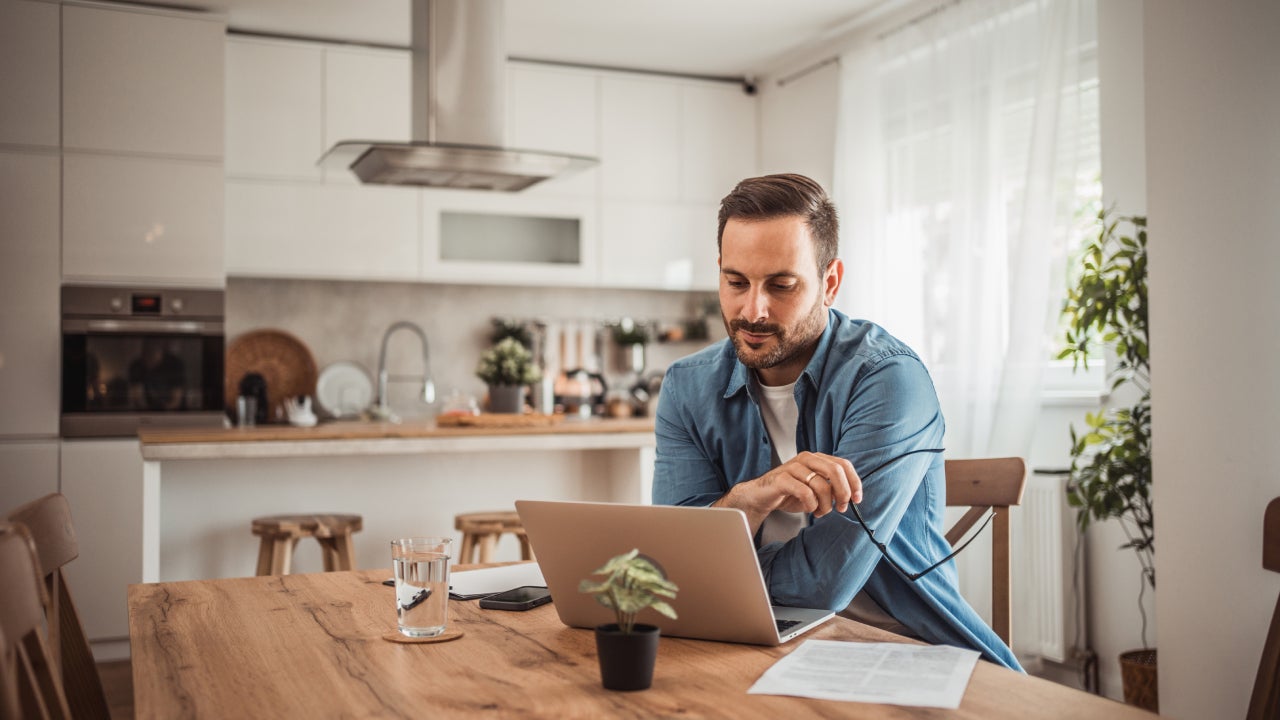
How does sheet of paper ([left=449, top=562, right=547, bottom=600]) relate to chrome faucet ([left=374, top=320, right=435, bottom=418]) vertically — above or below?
below

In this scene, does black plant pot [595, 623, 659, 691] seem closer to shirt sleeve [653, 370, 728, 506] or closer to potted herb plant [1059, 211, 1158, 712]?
shirt sleeve [653, 370, 728, 506]

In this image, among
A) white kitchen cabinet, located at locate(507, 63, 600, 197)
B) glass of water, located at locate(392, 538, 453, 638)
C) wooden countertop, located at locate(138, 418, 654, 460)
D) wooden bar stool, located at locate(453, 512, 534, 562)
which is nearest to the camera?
glass of water, located at locate(392, 538, 453, 638)

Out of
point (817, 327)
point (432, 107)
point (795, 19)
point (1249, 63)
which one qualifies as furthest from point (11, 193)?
point (1249, 63)

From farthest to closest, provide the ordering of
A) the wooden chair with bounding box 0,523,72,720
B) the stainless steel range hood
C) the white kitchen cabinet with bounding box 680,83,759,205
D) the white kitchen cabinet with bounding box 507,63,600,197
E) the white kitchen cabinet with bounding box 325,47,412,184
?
the white kitchen cabinet with bounding box 680,83,759,205 < the white kitchen cabinet with bounding box 507,63,600,197 < the white kitchen cabinet with bounding box 325,47,412,184 < the stainless steel range hood < the wooden chair with bounding box 0,523,72,720

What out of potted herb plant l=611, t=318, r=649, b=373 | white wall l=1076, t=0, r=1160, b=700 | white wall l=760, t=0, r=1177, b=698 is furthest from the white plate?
white wall l=1076, t=0, r=1160, b=700

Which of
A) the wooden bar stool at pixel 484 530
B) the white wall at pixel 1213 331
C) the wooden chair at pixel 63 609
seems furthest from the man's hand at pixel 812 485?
the wooden bar stool at pixel 484 530

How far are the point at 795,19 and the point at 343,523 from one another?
2.86 metres

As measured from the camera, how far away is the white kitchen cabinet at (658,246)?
5551mm

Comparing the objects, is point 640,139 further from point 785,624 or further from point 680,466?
point 785,624

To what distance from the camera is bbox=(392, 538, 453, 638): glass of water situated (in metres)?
1.38

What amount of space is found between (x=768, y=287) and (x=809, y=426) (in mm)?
247

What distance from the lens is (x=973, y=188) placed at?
13.7 feet

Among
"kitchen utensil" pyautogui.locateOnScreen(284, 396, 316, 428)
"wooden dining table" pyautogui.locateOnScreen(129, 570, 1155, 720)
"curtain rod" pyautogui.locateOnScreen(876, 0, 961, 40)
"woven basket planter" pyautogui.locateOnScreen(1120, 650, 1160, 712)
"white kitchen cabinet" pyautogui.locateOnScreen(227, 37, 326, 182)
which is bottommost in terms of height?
"woven basket planter" pyautogui.locateOnScreen(1120, 650, 1160, 712)

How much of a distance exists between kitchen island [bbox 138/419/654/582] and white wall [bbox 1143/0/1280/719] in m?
1.96
